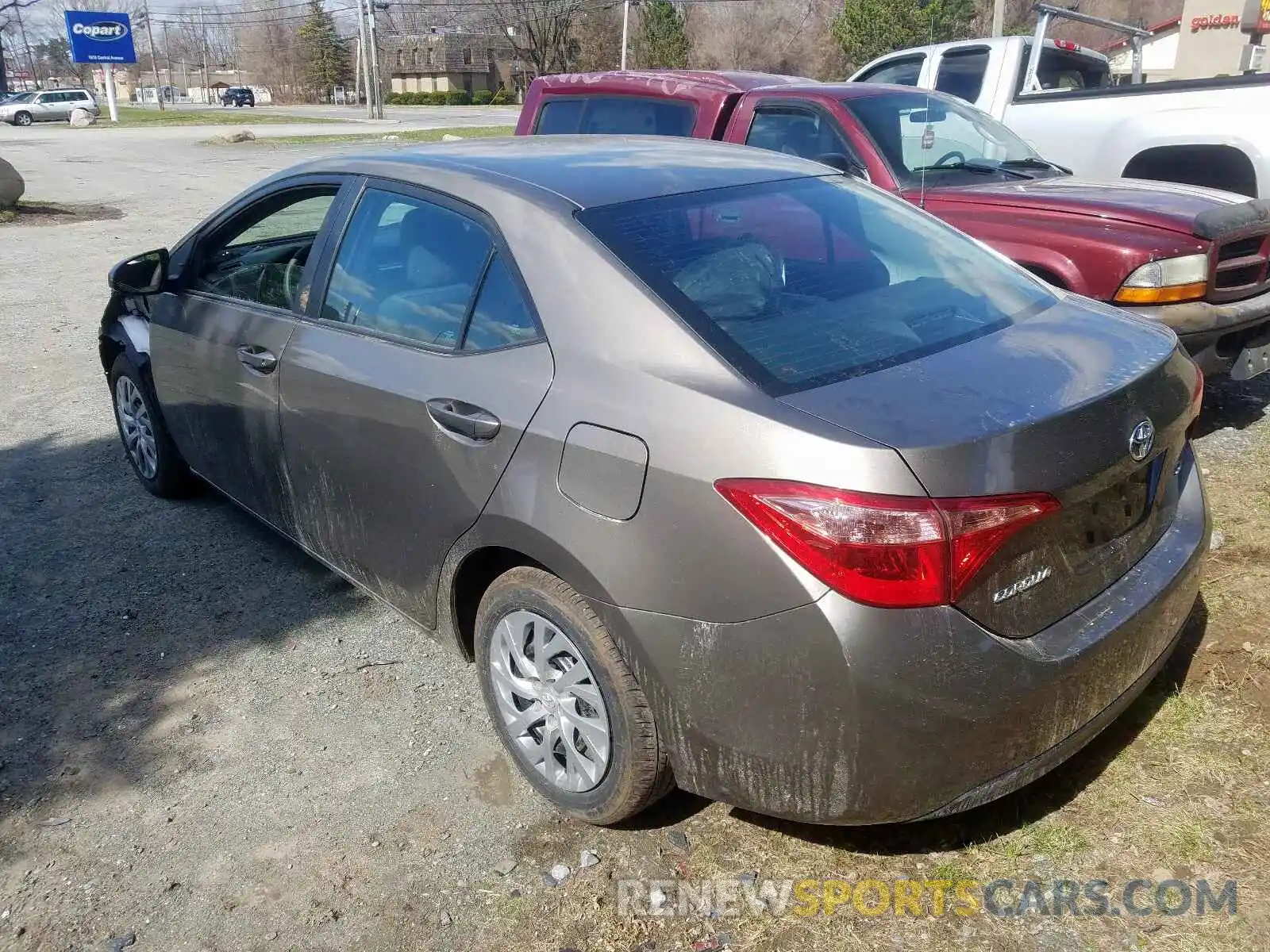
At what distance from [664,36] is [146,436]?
189 feet

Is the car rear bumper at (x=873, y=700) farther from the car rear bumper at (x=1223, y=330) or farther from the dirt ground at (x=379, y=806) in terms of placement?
the car rear bumper at (x=1223, y=330)

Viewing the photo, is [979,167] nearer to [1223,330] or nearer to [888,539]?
[1223,330]

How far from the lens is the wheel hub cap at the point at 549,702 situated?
269 centimetres

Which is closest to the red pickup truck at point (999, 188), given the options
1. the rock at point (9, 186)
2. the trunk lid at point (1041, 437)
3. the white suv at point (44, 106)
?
the trunk lid at point (1041, 437)

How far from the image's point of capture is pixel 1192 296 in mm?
4832

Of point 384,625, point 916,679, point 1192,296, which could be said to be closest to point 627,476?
point 916,679

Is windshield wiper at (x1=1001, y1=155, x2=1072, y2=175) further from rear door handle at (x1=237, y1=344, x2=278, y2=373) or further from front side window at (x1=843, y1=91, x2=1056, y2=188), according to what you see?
rear door handle at (x1=237, y1=344, x2=278, y2=373)

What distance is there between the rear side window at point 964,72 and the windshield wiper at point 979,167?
2.42 meters

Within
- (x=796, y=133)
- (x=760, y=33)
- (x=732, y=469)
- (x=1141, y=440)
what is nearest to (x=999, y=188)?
(x=796, y=133)

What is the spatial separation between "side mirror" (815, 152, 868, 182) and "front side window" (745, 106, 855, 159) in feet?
0.22

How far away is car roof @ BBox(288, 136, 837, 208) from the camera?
304cm

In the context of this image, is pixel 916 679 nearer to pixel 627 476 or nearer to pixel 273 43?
pixel 627 476

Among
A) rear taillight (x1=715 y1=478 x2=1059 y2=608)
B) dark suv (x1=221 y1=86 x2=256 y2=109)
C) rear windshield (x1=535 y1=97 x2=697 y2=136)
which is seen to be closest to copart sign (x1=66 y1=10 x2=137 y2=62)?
dark suv (x1=221 y1=86 x2=256 y2=109)

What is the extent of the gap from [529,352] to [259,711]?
160 centimetres
